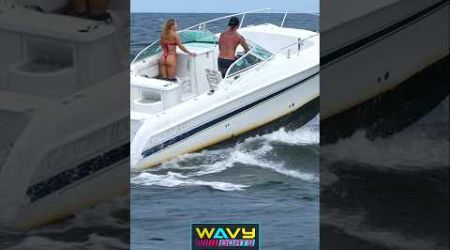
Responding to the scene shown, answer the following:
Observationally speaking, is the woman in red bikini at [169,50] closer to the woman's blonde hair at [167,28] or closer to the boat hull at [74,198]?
the woman's blonde hair at [167,28]

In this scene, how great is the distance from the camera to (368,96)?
2975mm

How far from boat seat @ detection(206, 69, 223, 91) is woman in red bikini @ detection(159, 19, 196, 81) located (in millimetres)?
128

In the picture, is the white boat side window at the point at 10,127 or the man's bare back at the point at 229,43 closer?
the white boat side window at the point at 10,127

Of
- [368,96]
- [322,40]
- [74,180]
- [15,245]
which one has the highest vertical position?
[322,40]

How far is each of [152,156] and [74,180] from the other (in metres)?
0.29

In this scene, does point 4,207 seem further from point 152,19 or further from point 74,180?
point 152,19

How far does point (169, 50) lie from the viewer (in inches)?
119

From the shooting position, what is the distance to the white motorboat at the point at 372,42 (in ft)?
9.50

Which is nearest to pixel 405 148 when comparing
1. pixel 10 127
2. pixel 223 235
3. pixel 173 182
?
pixel 223 235

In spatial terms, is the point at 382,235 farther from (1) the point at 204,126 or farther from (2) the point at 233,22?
(2) the point at 233,22

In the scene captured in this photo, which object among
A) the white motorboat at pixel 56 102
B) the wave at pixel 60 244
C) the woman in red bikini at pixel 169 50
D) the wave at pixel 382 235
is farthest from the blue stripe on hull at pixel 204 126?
the wave at pixel 382 235

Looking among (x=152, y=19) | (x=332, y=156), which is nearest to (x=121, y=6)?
(x=152, y=19)

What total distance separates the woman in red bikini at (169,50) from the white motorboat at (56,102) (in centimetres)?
19

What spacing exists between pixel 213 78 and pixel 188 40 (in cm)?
20
